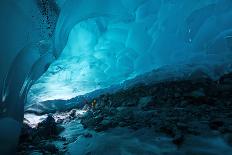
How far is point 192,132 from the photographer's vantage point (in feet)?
12.8

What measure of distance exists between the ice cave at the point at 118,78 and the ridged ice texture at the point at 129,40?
0.18ft

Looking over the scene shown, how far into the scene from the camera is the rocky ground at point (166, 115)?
411 centimetres

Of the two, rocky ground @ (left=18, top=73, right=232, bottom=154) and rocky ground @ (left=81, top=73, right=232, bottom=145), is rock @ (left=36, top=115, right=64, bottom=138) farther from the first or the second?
rocky ground @ (left=81, top=73, right=232, bottom=145)

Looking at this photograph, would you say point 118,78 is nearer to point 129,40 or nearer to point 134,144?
point 129,40

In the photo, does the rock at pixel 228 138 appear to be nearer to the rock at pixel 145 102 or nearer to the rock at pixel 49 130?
the rock at pixel 145 102

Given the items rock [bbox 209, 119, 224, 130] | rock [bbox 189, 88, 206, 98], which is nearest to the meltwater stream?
rock [bbox 209, 119, 224, 130]

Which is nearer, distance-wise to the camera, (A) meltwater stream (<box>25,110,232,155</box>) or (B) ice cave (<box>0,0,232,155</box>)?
(A) meltwater stream (<box>25,110,232,155</box>)

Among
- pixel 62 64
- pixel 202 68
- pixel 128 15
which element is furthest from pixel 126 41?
pixel 202 68

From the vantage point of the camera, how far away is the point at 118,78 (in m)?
14.7

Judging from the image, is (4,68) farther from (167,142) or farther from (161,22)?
(161,22)

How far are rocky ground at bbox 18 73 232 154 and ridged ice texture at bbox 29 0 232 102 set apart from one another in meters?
3.81

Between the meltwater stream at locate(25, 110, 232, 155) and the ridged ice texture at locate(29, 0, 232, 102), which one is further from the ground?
the ridged ice texture at locate(29, 0, 232, 102)

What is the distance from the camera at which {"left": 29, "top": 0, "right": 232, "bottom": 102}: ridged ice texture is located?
1166 centimetres

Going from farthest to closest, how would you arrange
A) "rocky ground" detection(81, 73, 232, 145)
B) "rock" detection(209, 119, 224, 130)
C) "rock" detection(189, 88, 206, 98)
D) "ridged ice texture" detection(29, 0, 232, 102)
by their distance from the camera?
"ridged ice texture" detection(29, 0, 232, 102), "rock" detection(189, 88, 206, 98), "rocky ground" detection(81, 73, 232, 145), "rock" detection(209, 119, 224, 130)
